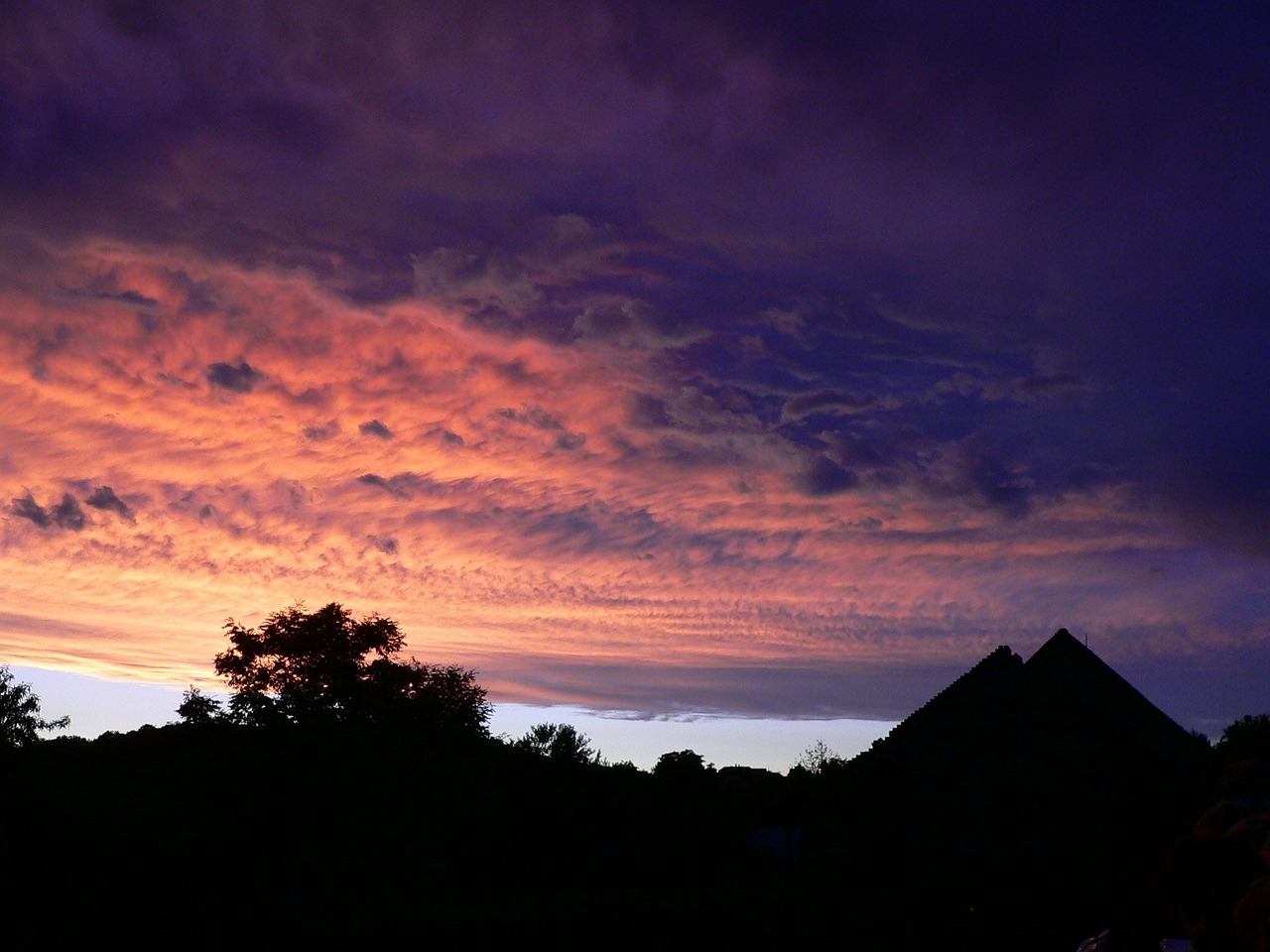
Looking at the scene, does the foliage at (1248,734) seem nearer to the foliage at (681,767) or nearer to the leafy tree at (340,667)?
the foliage at (681,767)

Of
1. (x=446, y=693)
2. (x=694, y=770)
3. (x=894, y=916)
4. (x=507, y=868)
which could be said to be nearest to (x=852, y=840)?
(x=894, y=916)

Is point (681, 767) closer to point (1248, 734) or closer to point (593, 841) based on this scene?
point (593, 841)

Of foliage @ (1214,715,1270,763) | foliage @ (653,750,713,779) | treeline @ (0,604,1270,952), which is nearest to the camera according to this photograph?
treeline @ (0,604,1270,952)

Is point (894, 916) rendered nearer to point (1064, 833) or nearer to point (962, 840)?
point (962, 840)

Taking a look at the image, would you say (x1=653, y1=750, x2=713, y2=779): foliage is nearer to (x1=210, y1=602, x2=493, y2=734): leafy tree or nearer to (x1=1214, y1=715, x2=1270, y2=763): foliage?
(x1=210, y1=602, x2=493, y2=734): leafy tree

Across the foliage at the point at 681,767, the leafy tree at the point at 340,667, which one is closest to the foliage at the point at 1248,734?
the foliage at the point at 681,767

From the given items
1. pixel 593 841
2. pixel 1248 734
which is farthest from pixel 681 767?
pixel 1248 734

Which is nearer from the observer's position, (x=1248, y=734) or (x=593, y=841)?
(x=593, y=841)

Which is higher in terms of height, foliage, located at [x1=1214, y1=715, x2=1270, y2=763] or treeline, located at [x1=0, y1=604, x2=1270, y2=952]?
foliage, located at [x1=1214, y1=715, x2=1270, y2=763]

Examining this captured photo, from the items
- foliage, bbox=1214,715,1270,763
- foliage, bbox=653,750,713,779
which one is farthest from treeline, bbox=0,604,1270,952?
foliage, bbox=1214,715,1270,763

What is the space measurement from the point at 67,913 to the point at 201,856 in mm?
4857

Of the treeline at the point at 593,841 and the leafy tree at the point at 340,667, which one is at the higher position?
the leafy tree at the point at 340,667

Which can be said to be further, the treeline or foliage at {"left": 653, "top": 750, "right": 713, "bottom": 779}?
foliage at {"left": 653, "top": 750, "right": 713, "bottom": 779}

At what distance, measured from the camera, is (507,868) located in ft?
171
